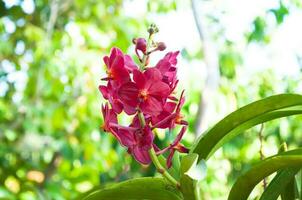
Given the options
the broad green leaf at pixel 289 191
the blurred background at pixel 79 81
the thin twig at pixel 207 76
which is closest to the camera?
the broad green leaf at pixel 289 191

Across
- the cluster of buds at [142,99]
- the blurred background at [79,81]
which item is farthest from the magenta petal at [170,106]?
→ the blurred background at [79,81]

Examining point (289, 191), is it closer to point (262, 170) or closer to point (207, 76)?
point (262, 170)

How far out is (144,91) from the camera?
559 mm

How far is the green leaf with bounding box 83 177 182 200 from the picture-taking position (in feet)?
1.92

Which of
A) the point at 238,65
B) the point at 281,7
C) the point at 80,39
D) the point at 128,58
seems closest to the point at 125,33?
the point at 80,39

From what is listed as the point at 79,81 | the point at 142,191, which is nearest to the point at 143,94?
the point at 142,191

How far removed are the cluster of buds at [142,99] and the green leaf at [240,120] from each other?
28 mm

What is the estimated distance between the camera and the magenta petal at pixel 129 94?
0.56 m

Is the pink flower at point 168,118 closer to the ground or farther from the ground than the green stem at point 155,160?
farther from the ground

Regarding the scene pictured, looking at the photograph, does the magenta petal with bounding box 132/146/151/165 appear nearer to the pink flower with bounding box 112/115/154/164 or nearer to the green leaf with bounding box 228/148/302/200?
the pink flower with bounding box 112/115/154/164

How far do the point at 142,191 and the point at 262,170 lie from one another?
14 centimetres

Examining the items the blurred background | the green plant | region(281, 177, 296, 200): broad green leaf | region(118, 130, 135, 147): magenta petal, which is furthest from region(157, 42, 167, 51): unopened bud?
the blurred background

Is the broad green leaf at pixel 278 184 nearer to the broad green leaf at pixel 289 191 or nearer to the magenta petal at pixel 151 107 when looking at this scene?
the broad green leaf at pixel 289 191

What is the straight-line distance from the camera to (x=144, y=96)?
1.83 feet
